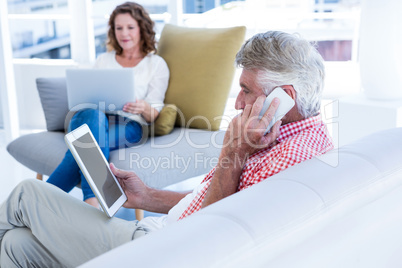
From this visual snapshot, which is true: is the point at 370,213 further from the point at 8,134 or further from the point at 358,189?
the point at 8,134

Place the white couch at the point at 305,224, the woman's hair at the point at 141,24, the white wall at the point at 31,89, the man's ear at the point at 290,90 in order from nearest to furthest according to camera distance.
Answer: the white couch at the point at 305,224, the man's ear at the point at 290,90, the woman's hair at the point at 141,24, the white wall at the point at 31,89

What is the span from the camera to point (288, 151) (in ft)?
4.58

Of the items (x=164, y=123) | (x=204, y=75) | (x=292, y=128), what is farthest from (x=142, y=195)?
(x=204, y=75)

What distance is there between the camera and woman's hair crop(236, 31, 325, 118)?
1.48 metres

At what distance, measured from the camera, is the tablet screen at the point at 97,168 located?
159 centimetres

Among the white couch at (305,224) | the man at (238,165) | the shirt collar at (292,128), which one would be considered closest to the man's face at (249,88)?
the man at (238,165)

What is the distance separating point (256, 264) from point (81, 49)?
12.5 ft

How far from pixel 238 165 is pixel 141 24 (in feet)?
6.65

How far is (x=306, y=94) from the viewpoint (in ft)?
4.97

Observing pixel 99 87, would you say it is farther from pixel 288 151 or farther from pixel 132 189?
pixel 288 151

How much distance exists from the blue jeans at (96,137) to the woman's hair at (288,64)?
1.26 metres

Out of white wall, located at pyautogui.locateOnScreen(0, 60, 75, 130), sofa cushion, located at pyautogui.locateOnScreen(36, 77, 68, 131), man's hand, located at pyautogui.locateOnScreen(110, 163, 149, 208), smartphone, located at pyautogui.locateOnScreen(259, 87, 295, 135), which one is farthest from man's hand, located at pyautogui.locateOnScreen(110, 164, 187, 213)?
white wall, located at pyautogui.locateOnScreen(0, 60, 75, 130)

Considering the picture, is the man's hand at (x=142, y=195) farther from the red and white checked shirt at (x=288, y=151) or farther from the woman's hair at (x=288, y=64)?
the woman's hair at (x=288, y=64)

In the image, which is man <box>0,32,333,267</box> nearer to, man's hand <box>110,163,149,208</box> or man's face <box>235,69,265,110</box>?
man's face <box>235,69,265,110</box>
